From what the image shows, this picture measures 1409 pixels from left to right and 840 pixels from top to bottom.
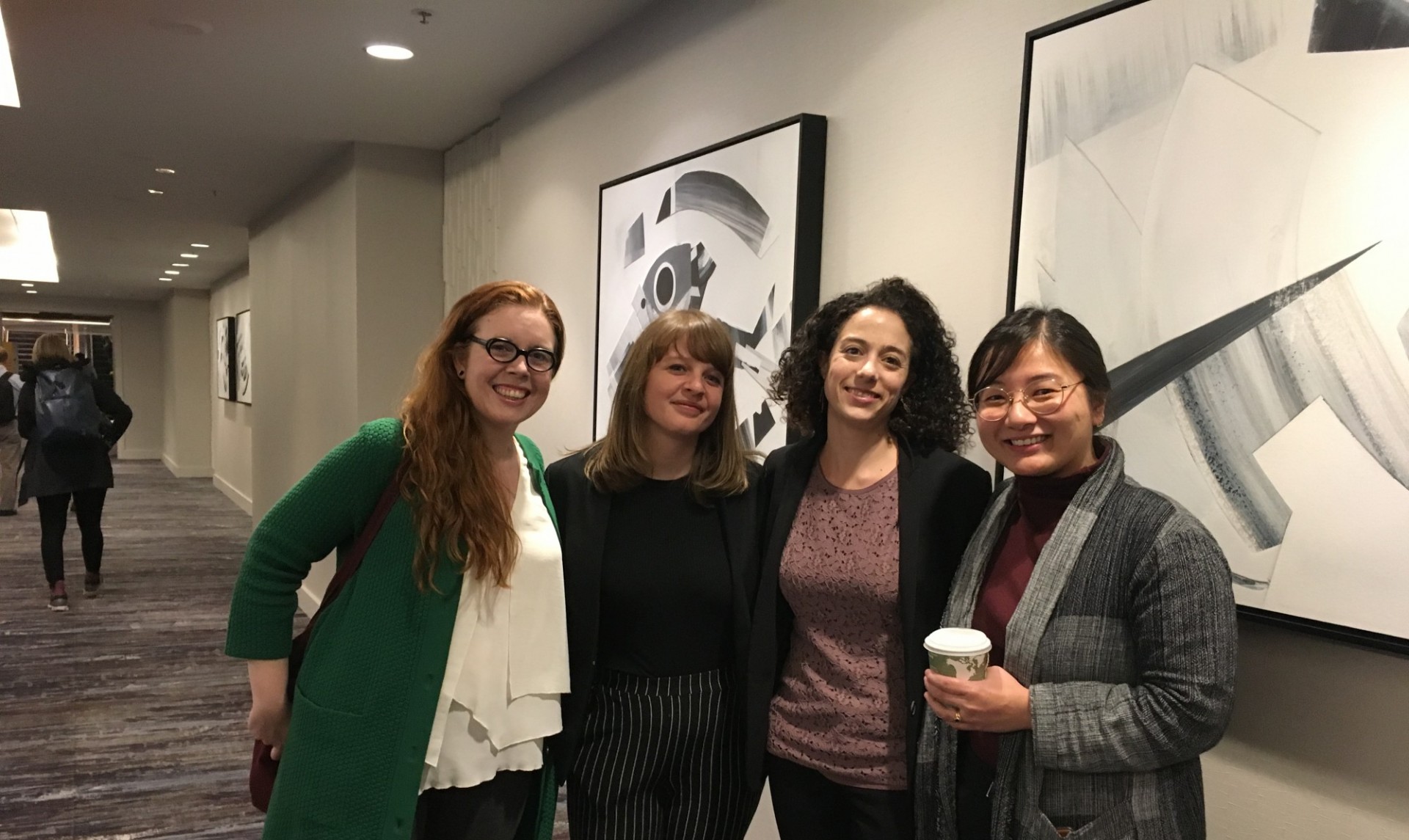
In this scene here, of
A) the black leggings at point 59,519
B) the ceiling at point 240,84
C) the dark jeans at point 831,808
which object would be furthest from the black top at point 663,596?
the black leggings at point 59,519

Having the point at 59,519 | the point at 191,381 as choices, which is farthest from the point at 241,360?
the point at 59,519

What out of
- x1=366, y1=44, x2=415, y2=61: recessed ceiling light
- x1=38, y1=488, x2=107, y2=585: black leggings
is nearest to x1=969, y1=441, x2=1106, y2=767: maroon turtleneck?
x1=366, y1=44, x2=415, y2=61: recessed ceiling light

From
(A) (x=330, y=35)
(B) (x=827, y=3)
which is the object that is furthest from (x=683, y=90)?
(A) (x=330, y=35)

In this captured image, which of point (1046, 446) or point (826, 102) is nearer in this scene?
point (1046, 446)

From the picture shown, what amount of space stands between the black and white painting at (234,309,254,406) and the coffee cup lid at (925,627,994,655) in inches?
397

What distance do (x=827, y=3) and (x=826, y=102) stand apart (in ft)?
0.77

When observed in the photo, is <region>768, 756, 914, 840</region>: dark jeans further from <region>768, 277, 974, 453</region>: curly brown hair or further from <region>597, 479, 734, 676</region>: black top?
<region>768, 277, 974, 453</region>: curly brown hair

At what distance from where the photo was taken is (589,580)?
165 cm

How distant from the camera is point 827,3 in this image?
2.25 metres

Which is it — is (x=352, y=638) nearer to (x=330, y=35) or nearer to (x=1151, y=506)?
(x=1151, y=506)

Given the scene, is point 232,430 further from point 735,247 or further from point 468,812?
point 468,812

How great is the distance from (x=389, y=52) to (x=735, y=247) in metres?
1.74

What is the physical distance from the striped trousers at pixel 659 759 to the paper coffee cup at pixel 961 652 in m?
0.57

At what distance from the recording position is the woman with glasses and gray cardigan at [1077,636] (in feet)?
3.58
